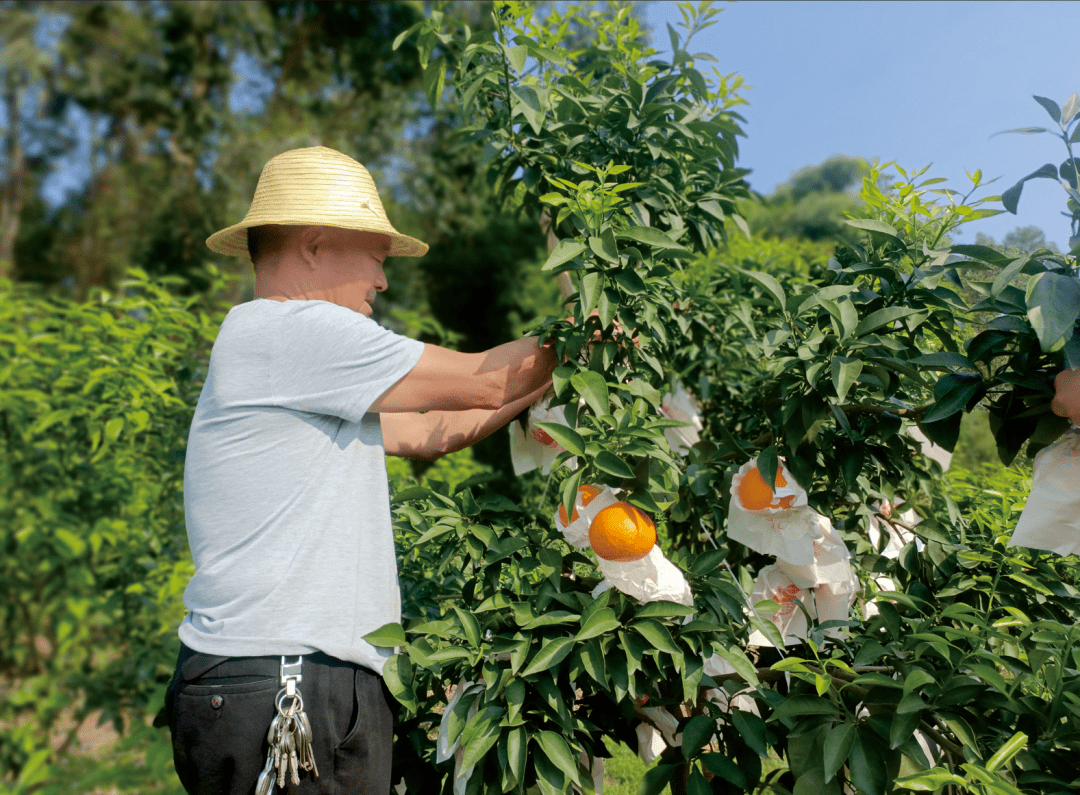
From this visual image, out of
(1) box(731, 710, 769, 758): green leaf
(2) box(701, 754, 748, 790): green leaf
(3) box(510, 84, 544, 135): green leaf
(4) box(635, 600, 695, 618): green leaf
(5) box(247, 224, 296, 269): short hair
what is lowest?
(2) box(701, 754, 748, 790): green leaf

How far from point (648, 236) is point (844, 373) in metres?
0.38

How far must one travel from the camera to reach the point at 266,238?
147 cm

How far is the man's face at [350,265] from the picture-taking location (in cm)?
143

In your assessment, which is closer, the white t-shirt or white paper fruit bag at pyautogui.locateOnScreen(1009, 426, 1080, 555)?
white paper fruit bag at pyautogui.locateOnScreen(1009, 426, 1080, 555)

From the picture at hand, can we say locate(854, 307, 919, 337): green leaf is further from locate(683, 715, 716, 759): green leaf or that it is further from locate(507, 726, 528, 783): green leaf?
locate(507, 726, 528, 783): green leaf

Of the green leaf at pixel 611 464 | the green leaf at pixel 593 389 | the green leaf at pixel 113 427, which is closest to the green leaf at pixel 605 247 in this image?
the green leaf at pixel 593 389

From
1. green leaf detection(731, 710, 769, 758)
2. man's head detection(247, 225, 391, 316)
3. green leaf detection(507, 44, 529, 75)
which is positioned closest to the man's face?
man's head detection(247, 225, 391, 316)

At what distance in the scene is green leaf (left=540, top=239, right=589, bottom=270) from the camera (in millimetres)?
1195

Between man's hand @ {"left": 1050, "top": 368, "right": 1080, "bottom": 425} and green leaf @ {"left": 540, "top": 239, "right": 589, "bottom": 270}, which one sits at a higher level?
green leaf @ {"left": 540, "top": 239, "right": 589, "bottom": 270}

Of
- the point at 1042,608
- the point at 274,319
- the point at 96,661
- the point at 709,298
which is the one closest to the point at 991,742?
the point at 1042,608

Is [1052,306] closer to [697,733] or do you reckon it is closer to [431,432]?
[697,733]

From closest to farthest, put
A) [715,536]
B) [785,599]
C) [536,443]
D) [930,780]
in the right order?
[930,780] → [785,599] → [536,443] → [715,536]

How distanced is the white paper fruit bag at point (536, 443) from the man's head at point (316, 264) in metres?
0.40

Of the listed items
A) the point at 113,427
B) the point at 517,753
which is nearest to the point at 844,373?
the point at 517,753
